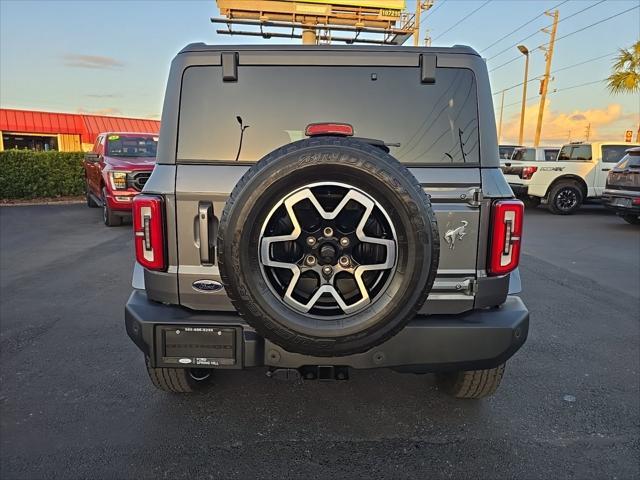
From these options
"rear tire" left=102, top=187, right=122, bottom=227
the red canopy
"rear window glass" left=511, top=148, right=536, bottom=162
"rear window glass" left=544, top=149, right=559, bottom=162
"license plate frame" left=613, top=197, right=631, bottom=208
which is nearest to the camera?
"rear tire" left=102, top=187, right=122, bottom=227

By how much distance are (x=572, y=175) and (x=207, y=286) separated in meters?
13.4

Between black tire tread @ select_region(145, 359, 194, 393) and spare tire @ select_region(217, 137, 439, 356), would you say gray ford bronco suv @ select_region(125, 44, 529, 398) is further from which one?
black tire tread @ select_region(145, 359, 194, 393)

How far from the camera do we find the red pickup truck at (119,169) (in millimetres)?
9391

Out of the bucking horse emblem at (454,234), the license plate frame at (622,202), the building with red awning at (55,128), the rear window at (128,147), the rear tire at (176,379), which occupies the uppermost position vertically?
the building with red awning at (55,128)

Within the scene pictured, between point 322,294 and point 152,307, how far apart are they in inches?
37.9

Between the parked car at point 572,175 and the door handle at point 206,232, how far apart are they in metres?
13.1

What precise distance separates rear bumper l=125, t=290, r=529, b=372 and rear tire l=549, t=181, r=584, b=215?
12388mm

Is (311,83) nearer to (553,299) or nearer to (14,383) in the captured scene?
(14,383)

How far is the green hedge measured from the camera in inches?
548

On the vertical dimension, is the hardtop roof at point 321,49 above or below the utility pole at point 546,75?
below

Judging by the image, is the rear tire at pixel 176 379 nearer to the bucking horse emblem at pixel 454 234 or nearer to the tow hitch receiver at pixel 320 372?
the tow hitch receiver at pixel 320 372

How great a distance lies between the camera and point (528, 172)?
13.6 metres

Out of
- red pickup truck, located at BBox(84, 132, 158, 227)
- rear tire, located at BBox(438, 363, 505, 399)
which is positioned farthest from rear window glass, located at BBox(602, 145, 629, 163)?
rear tire, located at BBox(438, 363, 505, 399)

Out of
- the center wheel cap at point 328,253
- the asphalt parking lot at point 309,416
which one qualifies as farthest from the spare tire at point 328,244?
the asphalt parking lot at point 309,416
